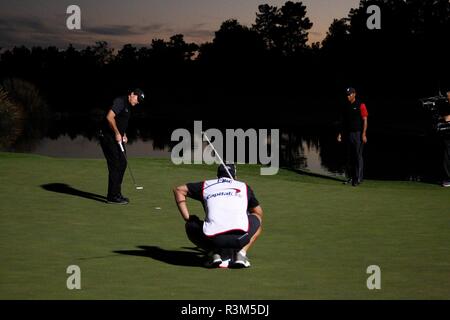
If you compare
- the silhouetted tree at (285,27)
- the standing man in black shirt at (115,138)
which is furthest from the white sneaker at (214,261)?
the silhouetted tree at (285,27)

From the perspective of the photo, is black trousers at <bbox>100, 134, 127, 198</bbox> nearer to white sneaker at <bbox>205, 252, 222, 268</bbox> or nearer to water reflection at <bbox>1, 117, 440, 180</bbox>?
white sneaker at <bbox>205, 252, 222, 268</bbox>

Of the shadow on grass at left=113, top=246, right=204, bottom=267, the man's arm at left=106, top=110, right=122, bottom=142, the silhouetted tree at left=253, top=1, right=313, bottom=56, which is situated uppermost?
the silhouetted tree at left=253, top=1, right=313, bottom=56

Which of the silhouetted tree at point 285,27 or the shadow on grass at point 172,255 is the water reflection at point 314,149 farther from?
the silhouetted tree at point 285,27

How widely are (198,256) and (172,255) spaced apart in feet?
1.24

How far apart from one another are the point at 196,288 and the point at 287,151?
139 feet

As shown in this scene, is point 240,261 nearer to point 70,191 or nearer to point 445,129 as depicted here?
point 70,191

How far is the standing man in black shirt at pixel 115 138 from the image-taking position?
16594 millimetres

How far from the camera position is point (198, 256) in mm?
11742

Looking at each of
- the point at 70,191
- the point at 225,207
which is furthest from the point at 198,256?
the point at 70,191

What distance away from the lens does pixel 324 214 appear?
1611 cm

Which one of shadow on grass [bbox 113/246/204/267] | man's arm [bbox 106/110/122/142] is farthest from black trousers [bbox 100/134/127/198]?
shadow on grass [bbox 113/246/204/267]

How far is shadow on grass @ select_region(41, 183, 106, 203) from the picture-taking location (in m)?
18.0

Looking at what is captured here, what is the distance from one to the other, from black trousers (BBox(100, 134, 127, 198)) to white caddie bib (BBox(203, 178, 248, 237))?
21.4 feet

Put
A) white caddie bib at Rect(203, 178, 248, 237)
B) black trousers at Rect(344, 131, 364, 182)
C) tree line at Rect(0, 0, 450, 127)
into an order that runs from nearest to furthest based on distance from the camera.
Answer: white caddie bib at Rect(203, 178, 248, 237)
black trousers at Rect(344, 131, 364, 182)
tree line at Rect(0, 0, 450, 127)
